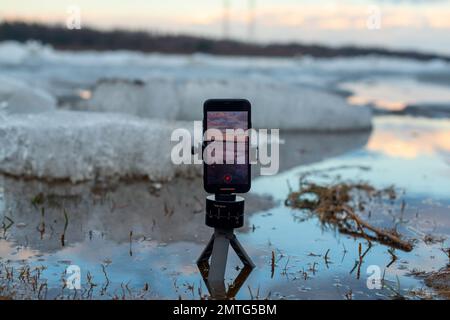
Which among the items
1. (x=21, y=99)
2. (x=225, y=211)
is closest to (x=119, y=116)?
(x=21, y=99)

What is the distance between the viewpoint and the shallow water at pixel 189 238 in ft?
13.1

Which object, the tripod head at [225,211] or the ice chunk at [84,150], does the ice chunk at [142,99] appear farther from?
the tripod head at [225,211]

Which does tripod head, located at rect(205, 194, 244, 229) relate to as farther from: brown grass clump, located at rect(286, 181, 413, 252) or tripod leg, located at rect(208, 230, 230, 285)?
brown grass clump, located at rect(286, 181, 413, 252)

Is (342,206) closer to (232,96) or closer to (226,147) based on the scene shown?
(226,147)

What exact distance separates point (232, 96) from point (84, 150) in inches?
229

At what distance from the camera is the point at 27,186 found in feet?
21.7

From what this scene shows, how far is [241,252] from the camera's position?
4.19 meters

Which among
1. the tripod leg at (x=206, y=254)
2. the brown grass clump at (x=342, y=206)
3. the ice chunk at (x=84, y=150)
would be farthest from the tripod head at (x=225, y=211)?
the ice chunk at (x=84, y=150)

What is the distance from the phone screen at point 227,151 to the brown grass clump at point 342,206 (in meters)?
1.55

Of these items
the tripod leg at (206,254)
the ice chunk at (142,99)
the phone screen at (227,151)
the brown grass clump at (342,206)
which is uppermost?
the phone screen at (227,151)

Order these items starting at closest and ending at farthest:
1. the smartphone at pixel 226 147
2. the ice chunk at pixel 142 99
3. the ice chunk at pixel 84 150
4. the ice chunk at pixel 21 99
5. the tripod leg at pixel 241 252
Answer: the smartphone at pixel 226 147 < the tripod leg at pixel 241 252 < the ice chunk at pixel 84 150 < the ice chunk at pixel 21 99 < the ice chunk at pixel 142 99

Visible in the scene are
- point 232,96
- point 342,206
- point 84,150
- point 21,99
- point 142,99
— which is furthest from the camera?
point 232,96

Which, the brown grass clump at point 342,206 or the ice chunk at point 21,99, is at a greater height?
the ice chunk at point 21,99

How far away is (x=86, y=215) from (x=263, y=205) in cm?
175
